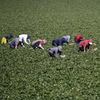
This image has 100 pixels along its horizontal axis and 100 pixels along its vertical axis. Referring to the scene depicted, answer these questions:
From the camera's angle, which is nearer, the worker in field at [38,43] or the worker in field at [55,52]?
the worker in field at [55,52]

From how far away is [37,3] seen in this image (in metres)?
47.0

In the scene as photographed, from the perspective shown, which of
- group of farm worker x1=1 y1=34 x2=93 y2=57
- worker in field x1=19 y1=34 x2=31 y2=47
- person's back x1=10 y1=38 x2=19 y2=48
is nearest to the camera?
group of farm worker x1=1 y1=34 x2=93 y2=57

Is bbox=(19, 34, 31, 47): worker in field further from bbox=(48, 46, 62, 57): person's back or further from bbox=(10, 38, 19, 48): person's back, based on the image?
bbox=(48, 46, 62, 57): person's back

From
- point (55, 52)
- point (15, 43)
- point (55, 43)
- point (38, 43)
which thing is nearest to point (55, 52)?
point (55, 52)

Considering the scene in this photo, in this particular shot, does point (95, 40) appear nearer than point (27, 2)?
Yes

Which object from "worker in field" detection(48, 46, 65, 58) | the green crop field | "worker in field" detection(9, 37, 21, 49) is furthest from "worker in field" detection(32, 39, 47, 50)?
"worker in field" detection(48, 46, 65, 58)

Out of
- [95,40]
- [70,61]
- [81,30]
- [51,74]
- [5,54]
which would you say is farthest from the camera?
[81,30]

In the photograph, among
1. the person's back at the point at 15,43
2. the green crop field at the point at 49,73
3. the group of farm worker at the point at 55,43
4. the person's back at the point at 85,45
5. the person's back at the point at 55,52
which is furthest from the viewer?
the person's back at the point at 15,43

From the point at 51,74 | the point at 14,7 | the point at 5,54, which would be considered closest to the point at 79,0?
the point at 14,7

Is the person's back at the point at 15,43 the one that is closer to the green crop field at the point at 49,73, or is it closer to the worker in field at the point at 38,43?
the green crop field at the point at 49,73

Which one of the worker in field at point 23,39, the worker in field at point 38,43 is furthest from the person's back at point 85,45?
the worker in field at point 23,39

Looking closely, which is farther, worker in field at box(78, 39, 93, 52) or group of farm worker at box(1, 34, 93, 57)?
worker in field at box(78, 39, 93, 52)

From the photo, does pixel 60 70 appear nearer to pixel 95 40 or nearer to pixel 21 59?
pixel 21 59

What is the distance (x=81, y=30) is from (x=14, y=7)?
21.7 metres
